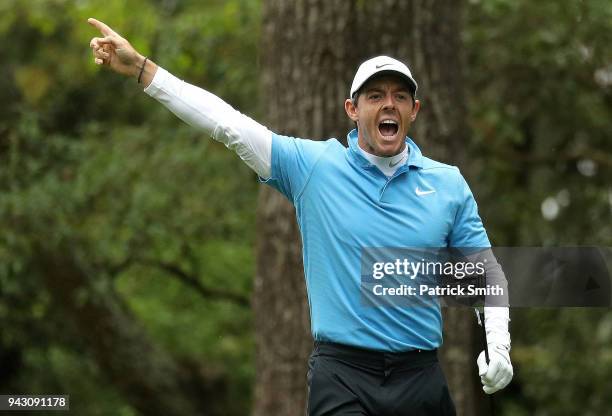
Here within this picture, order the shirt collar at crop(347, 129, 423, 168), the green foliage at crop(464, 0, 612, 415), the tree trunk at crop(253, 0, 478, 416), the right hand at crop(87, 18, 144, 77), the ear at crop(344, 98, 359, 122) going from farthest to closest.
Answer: the green foliage at crop(464, 0, 612, 415) → the tree trunk at crop(253, 0, 478, 416) → the ear at crop(344, 98, 359, 122) → the shirt collar at crop(347, 129, 423, 168) → the right hand at crop(87, 18, 144, 77)

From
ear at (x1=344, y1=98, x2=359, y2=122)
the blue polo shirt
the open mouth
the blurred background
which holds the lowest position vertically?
the blue polo shirt

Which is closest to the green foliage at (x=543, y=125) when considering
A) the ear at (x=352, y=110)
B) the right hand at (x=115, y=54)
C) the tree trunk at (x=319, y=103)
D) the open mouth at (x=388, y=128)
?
the tree trunk at (x=319, y=103)

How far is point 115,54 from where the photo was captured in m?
5.16

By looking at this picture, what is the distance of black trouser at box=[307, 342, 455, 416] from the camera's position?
5004mm

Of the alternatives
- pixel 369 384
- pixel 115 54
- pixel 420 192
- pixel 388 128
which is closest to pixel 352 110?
pixel 388 128

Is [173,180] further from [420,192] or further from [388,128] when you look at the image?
[420,192]

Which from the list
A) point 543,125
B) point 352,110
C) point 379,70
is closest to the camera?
point 379,70

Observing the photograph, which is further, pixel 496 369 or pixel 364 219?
pixel 364 219

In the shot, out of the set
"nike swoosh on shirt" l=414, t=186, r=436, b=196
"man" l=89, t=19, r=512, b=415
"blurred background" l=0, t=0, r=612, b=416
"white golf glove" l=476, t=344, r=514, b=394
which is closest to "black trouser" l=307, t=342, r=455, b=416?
"man" l=89, t=19, r=512, b=415

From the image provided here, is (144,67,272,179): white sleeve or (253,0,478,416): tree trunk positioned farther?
(253,0,478,416): tree trunk

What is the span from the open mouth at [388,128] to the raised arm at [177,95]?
18.9 inches

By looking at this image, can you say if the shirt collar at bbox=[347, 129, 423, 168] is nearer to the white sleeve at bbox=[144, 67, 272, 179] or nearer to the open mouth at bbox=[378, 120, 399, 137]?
the open mouth at bbox=[378, 120, 399, 137]

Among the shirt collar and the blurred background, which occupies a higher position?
the blurred background

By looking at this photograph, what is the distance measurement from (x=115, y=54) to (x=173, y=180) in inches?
300
